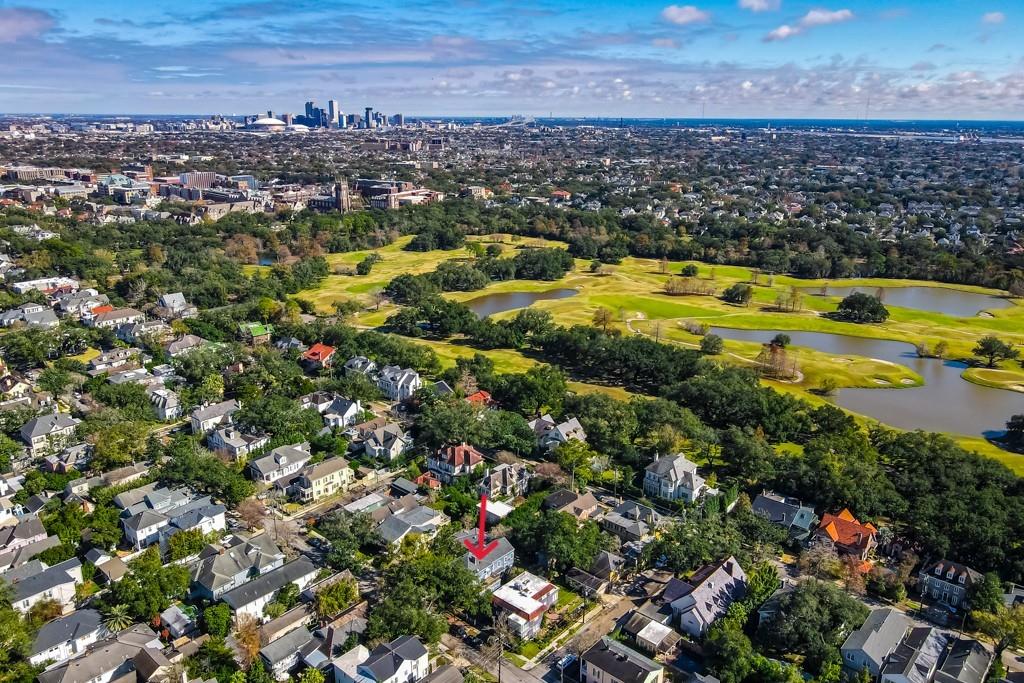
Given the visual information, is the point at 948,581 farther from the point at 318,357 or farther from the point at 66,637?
the point at 318,357

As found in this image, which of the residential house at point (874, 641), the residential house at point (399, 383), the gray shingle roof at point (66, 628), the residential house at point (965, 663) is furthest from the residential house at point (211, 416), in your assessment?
the residential house at point (965, 663)

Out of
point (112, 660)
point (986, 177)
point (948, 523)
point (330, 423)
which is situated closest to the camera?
point (112, 660)

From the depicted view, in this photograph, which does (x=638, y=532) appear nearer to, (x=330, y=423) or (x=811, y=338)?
(x=330, y=423)

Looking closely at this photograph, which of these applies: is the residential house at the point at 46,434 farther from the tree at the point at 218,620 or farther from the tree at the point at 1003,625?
the tree at the point at 1003,625

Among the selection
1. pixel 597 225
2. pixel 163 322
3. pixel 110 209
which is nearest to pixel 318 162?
pixel 110 209

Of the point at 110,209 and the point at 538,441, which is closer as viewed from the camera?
the point at 538,441

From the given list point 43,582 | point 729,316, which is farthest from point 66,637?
point 729,316
